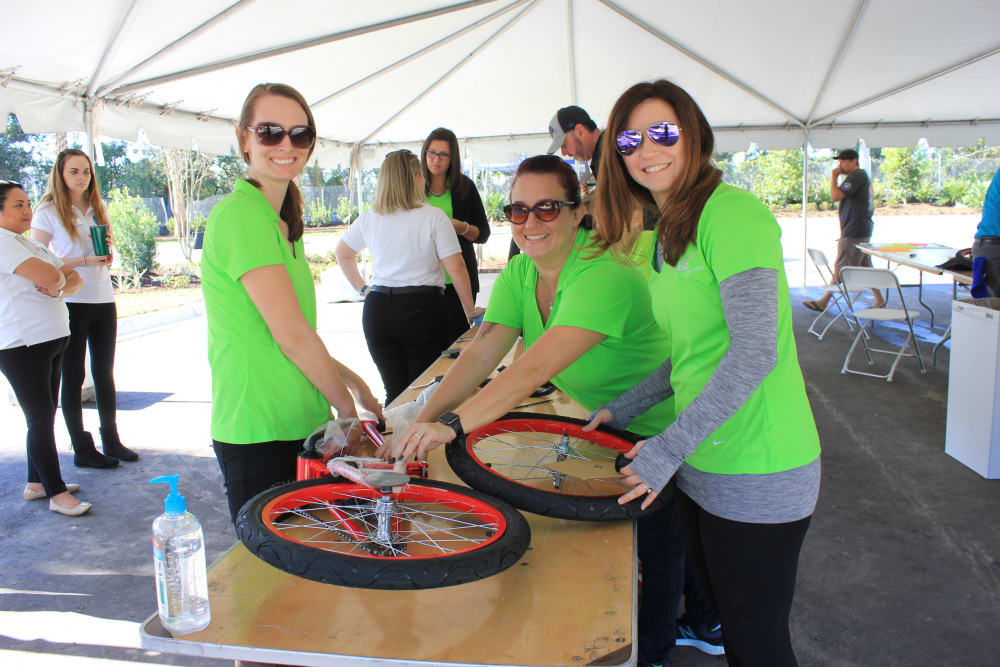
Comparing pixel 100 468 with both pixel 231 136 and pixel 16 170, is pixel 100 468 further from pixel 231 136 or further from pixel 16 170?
pixel 16 170

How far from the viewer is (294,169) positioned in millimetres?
1693

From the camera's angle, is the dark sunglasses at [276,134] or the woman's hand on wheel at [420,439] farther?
the dark sunglasses at [276,134]

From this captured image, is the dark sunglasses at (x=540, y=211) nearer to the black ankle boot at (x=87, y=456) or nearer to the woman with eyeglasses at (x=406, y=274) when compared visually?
the woman with eyeglasses at (x=406, y=274)

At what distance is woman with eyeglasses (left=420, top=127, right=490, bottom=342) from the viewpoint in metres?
3.78

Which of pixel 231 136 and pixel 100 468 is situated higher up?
pixel 231 136

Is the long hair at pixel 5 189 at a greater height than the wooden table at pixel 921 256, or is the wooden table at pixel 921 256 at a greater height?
the long hair at pixel 5 189

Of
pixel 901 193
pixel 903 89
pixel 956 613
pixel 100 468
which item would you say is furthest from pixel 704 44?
pixel 901 193

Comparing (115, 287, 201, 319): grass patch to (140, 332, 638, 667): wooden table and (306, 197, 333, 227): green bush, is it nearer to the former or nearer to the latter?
(306, 197, 333, 227): green bush

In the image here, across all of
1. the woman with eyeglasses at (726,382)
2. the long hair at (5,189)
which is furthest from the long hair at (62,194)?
the woman with eyeglasses at (726,382)

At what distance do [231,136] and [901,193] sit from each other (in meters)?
25.6

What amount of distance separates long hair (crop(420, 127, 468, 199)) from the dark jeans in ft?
8.09

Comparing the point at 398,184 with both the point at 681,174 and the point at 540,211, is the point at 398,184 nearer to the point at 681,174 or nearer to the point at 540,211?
the point at 540,211

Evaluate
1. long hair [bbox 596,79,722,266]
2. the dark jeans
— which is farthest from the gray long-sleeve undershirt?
the dark jeans

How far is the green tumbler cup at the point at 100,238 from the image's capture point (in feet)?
12.8
